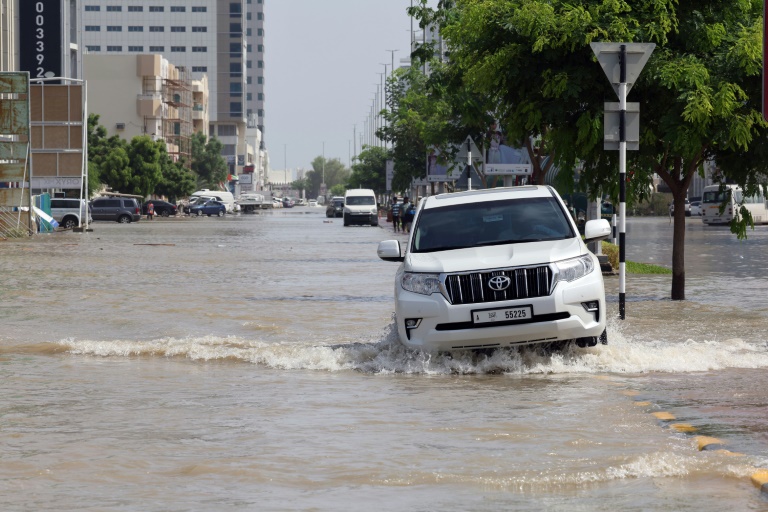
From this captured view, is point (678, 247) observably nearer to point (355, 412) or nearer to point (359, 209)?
point (355, 412)

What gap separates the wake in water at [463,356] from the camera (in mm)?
12938

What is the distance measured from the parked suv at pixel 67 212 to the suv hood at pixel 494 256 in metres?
58.5

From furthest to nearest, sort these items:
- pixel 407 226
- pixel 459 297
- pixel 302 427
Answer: pixel 407 226 → pixel 459 297 → pixel 302 427

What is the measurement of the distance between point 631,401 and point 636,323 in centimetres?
748

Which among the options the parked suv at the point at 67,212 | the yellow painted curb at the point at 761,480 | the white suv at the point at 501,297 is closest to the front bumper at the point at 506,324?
the white suv at the point at 501,297

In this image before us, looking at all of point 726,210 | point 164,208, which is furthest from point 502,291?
point 164,208

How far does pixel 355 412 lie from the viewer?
1037cm

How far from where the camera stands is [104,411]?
1040cm

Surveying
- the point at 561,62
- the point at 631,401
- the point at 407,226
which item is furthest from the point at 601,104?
the point at 407,226

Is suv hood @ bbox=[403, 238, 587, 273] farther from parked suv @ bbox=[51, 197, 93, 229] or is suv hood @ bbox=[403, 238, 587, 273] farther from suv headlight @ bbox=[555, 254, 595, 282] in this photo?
parked suv @ bbox=[51, 197, 93, 229]

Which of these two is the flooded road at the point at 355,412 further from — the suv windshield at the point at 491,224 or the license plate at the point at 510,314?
the suv windshield at the point at 491,224

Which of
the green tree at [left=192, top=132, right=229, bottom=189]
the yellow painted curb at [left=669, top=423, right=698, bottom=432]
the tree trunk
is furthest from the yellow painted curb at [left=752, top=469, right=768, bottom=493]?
the green tree at [left=192, top=132, right=229, bottom=189]

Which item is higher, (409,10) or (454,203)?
(409,10)

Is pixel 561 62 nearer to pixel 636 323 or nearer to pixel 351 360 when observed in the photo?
pixel 636 323
